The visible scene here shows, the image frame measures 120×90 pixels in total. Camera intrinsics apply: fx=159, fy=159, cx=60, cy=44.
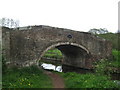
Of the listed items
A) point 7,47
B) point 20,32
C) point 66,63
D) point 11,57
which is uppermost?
point 20,32

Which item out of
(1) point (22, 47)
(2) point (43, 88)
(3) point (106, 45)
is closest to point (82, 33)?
(3) point (106, 45)

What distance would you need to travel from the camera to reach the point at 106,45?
640 inches

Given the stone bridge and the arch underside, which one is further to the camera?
the arch underside

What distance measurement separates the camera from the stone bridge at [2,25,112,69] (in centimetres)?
1066

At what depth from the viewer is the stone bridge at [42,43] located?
10657 mm

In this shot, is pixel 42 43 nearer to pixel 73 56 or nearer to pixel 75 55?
pixel 75 55

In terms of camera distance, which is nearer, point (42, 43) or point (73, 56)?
point (42, 43)

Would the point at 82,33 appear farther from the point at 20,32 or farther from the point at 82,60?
the point at 20,32

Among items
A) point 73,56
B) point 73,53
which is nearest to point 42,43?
point 73,53

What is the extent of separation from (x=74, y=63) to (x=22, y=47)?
336 inches

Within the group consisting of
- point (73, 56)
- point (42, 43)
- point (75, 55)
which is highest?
point (42, 43)

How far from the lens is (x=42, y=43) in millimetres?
12195

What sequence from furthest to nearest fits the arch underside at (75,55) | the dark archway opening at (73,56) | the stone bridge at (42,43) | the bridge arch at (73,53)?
the dark archway opening at (73,56)
the arch underside at (75,55)
the bridge arch at (73,53)
the stone bridge at (42,43)

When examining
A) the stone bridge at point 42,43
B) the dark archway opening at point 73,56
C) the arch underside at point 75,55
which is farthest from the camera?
the dark archway opening at point 73,56
